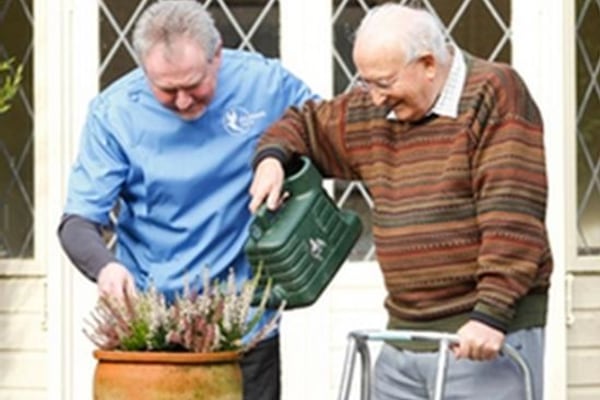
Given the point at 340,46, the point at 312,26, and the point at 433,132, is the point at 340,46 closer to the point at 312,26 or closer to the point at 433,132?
the point at 312,26

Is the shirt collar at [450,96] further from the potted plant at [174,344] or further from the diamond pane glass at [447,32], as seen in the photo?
the diamond pane glass at [447,32]

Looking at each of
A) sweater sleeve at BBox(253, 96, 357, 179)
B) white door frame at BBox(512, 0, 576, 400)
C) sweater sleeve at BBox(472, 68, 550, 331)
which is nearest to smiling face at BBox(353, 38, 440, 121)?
sweater sleeve at BBox(472, 68, 550, 331)

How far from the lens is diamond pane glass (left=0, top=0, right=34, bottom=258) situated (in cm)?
885

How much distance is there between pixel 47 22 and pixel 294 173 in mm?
3119

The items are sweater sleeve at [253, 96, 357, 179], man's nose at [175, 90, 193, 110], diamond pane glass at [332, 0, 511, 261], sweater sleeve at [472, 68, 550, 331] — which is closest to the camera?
sweater sleeve at [472, 68, 550, 331]

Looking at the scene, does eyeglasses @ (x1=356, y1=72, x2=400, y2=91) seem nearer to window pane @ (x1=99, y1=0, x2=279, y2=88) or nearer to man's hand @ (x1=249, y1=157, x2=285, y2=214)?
man's hand @ (x1=249, y1=157, x2=285, y2=214)

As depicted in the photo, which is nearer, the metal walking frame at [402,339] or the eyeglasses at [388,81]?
the metal walking frame at [402,339]

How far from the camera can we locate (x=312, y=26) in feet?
28.6

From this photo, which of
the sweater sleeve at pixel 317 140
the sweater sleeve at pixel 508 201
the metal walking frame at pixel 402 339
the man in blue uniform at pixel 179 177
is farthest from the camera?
the man in blue uniform at pixel 179 177

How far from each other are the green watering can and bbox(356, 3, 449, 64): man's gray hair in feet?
1.53

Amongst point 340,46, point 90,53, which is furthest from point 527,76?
point 90,53

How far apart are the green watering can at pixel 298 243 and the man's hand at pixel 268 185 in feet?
0.08

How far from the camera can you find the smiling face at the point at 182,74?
19.3 ft

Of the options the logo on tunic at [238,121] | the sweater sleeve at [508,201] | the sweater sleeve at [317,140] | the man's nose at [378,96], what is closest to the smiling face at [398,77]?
the man's nose at [378,96]
